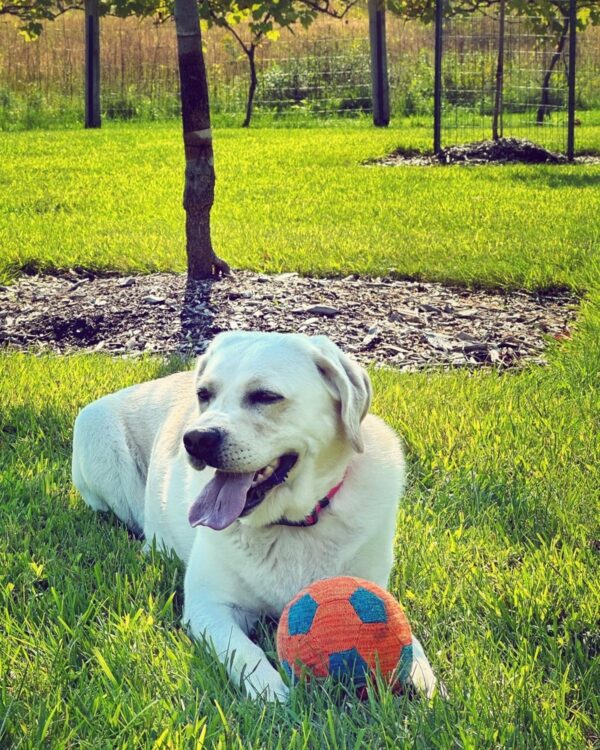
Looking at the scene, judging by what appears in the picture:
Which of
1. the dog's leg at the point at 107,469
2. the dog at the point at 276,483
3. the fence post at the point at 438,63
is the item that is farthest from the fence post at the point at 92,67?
the dog at the point at 276,483

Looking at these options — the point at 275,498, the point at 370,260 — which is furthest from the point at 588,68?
the point at 275,498

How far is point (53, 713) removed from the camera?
212 cm

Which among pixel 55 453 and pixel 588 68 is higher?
pixel 588 68

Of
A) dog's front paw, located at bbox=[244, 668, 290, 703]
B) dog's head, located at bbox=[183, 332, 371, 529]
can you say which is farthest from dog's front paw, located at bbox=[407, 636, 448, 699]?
dog's head, located at bbox=[183, 332, 371, 529]

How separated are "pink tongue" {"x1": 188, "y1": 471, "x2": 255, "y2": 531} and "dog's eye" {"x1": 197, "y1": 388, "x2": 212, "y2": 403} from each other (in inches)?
10.7

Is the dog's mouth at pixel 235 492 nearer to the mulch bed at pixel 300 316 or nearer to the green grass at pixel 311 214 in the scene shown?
the mulch bed at pixel 300 316

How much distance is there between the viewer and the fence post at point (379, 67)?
61.9 feet

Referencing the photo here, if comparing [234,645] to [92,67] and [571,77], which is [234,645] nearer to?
[571,77]

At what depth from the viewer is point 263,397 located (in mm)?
2707

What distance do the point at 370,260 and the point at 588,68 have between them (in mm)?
19961

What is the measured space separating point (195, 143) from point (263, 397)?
4305mm

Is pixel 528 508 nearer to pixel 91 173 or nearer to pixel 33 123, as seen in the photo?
pixel 91 173

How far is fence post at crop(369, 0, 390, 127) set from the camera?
743 inches

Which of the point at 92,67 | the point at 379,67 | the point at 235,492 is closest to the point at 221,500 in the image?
the point at 235,492
